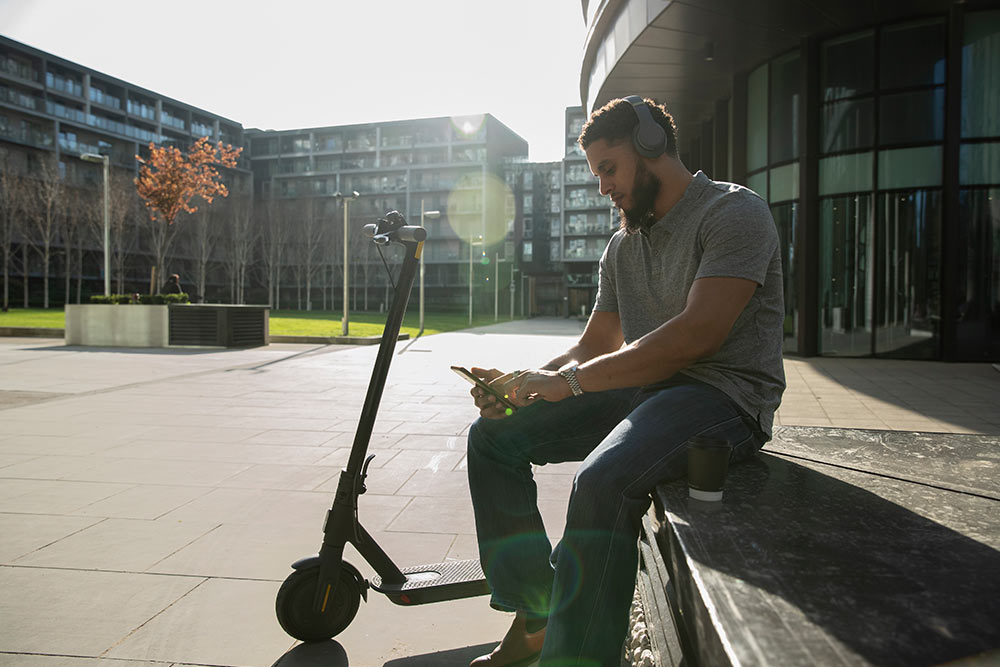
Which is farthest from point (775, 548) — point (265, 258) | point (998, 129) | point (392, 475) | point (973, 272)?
point (265, 258)

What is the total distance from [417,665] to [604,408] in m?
1.07

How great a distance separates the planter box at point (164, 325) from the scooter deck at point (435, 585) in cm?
1590

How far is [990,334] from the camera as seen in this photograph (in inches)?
535

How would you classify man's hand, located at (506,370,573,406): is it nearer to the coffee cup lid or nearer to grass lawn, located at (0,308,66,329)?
the coffee cup lid

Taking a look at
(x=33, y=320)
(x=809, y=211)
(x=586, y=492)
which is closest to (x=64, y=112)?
(x=33, y=320)

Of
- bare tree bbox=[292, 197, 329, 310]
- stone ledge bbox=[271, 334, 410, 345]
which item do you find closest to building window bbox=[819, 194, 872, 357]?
stone ledge bbox=[271, 334, 410, 345]

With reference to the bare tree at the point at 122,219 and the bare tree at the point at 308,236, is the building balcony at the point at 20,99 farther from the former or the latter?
the bare tree at the point at 308,236

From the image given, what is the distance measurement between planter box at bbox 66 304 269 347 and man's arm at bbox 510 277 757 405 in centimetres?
1650

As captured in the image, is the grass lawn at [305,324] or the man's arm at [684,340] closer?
the man's arm at [684,340]

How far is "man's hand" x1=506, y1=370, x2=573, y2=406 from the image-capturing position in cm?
214

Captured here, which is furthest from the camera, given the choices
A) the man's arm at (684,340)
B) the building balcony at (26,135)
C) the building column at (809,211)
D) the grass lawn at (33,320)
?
the building balcony at (26,135)

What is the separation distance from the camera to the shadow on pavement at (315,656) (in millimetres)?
2209

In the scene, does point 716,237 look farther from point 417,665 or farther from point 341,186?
point 341,186

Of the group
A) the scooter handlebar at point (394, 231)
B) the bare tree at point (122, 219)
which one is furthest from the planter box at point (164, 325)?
the bare tree at point (122, 219)
